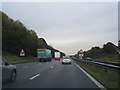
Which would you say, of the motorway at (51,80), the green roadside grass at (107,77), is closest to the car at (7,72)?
the motorway at (51,80)

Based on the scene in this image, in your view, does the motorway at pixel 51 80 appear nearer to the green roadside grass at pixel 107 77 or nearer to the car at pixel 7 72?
the car at pixel 7 72

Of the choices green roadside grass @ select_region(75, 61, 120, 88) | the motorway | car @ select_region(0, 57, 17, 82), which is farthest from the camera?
car @ select_region(0, 57, 17, 82)

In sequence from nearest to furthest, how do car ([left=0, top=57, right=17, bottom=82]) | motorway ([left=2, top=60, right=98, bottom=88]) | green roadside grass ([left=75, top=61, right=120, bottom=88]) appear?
1. green roadside grass ([left=75, top=61, right=120, bottom=88])
2. motorway ([left=2, top=60, right=98, bottom=88])
3. car ([left=0, top=57, right=17, bottom=82])

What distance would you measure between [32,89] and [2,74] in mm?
2080

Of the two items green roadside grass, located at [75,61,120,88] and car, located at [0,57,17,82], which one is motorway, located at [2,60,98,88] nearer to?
car, located at [0,57,17,82]

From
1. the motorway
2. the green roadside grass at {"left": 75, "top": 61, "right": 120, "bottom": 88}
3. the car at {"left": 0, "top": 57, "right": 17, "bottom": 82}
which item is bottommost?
the motorway

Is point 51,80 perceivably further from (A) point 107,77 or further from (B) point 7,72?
(A) point 107,77

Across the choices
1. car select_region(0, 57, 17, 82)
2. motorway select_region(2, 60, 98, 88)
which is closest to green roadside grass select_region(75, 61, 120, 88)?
motorway select_region(2, 60, 98, 88)

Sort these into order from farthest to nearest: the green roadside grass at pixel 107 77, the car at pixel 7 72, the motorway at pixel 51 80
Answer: the car at pixel 7 72
the motorway at pixel 51 80
the green roadside grass at pixel 107 77

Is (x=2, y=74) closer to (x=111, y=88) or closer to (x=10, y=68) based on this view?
(x=10, y=68)

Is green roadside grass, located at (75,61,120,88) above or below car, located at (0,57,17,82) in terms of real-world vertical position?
below

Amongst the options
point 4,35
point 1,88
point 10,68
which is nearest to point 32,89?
point 1,88

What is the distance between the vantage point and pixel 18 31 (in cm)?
6481

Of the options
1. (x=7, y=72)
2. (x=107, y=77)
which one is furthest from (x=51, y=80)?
(x=107, y=77)
